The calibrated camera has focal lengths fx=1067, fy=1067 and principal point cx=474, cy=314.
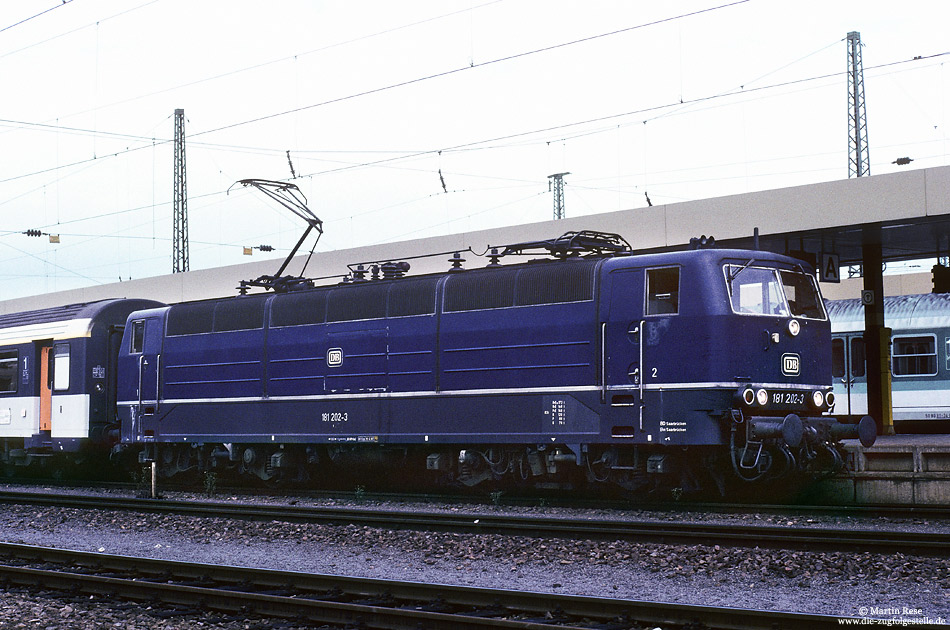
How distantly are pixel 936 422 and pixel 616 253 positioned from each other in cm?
1413

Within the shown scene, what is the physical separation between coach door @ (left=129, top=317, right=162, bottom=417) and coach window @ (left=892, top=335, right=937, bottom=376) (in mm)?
17305

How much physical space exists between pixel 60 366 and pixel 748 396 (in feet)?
51.9

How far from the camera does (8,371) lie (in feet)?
81.8

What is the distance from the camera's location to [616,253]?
16438 mm

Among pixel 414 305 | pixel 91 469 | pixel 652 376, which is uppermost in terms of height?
pixel 414 305

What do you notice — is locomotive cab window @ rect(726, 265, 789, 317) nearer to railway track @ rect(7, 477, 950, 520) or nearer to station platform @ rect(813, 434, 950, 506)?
station platform @ rect(813, 434, 950, 506)

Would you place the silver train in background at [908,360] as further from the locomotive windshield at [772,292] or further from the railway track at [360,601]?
the railway track at [360,601]

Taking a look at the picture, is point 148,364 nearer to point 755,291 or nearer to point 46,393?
point 46,393

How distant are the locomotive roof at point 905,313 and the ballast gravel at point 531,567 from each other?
13456 millimetres

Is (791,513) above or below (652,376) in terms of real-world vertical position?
below

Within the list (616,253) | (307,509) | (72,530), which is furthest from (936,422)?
(72,530)

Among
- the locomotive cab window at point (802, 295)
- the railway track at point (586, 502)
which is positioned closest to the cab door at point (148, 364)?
the railway track at point (586, 502)

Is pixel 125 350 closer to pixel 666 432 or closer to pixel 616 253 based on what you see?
pixel 616 253

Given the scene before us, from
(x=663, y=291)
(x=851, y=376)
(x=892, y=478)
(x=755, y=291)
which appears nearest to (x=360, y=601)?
(x=663, y=291)
